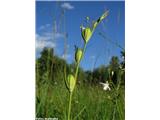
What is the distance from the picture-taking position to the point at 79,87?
1930 mm

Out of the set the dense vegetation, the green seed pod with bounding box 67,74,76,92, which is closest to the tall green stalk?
the green seed pod with bounding box 67,74,76,92

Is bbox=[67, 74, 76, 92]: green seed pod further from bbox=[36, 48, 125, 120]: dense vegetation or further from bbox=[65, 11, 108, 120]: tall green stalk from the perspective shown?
bbox=[36, 48, 125, 120]: dense vegetation

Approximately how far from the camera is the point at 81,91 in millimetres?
1934

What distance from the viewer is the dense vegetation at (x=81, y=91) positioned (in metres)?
1.85

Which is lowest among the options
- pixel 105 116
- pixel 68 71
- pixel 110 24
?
pixel 105 116

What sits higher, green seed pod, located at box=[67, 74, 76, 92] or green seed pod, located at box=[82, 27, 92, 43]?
green seed pod, located at box=[82, 27, 92, 43]

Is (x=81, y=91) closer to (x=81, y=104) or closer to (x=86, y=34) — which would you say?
(x=81, y=104)

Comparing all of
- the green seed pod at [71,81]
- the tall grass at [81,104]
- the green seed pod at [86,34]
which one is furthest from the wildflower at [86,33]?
the tall grass at [81,104]

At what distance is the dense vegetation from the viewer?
6.08ft

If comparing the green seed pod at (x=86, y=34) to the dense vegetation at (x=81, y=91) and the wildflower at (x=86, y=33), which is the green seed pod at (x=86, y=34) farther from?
the dense vegetation at (x=81, y=91)

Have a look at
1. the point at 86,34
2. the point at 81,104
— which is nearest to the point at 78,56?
the point at 86,34
